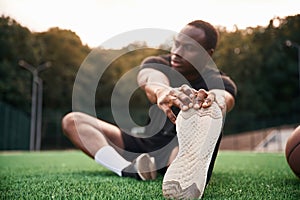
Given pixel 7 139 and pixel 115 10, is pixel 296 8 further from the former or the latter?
pixel 7 139

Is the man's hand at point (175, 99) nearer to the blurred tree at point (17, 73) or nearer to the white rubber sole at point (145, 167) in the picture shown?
the white rubber sole at point (145, 167)

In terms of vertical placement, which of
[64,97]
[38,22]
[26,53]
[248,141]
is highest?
[38,22]

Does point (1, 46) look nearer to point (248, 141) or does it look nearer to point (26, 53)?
point (26, 53)

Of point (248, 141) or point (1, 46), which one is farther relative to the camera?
point (248, 141)

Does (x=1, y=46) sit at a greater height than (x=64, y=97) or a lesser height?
greater

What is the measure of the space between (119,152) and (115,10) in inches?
35.4

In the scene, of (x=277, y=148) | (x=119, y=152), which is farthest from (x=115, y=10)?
(x=277, y=148)

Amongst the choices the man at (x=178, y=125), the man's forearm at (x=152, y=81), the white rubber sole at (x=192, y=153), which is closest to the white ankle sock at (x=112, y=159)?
the man at (x=178, y=125)

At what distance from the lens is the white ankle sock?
6.61ft

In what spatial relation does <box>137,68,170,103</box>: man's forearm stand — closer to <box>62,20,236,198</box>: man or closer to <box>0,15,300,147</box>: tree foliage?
<box>62,20,236,198</box>: man

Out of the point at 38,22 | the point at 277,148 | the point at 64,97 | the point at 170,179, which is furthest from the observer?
the point at 64,97

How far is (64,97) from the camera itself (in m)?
17.2

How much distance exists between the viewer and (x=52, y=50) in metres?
16.6

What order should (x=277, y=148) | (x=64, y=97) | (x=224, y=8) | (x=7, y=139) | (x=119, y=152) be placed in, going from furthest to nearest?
(x=64, y=97) < (x=277, y=148) < (x=7, y=139) < (x=119, y=152) < (x=224, y=8)
